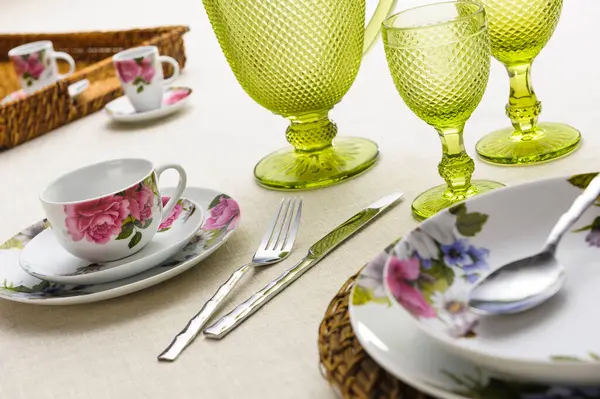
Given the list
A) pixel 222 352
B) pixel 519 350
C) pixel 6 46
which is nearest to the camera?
pixel 519 350

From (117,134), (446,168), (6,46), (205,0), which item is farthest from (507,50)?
(6,46)

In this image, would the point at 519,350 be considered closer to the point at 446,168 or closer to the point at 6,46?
the point at 446,168

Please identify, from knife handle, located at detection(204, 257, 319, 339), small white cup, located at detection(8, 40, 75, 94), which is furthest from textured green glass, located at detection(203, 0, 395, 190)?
small white cup, located at detection(8, 40, 75, 94)

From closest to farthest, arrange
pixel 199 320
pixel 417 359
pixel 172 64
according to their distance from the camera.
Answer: pixel 417 359
pixel 199 320
pixel 172 64

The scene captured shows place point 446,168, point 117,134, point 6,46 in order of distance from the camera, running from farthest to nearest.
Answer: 1. point 6,46
2. point 117,134
3. point 446,168

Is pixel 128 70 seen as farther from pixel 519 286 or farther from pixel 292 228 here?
pixel 519 286

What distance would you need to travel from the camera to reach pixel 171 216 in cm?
71

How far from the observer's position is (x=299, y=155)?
0.86 m

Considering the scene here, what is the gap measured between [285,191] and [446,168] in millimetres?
188

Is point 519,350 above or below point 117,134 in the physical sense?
above

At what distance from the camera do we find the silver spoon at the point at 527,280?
1.35ft

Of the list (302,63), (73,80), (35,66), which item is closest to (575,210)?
(302,63)

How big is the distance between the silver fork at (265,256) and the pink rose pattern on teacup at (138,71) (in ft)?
1.63

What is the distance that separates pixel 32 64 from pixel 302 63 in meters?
0.67
